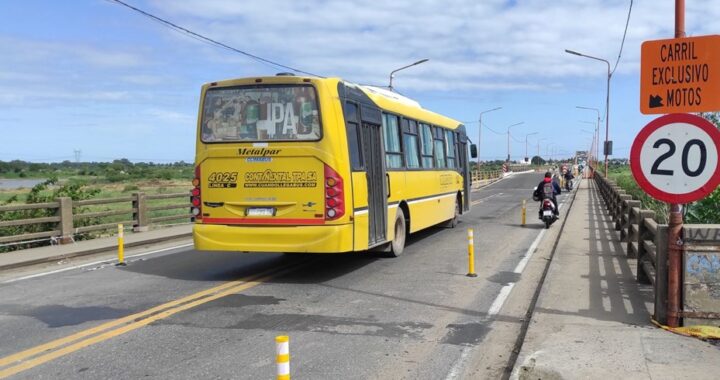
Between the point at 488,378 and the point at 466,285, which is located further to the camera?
the point at 466,285

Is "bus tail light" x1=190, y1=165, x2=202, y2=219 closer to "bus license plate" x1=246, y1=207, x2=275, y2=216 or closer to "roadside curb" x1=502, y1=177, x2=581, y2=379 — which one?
"bus license plate" x1=246, y1=207, x2=275, y2=216

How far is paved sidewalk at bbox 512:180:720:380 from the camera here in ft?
16.0

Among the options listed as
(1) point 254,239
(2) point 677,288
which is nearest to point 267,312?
(1) point 254,239

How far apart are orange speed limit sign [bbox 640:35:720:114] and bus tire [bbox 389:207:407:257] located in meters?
6.21

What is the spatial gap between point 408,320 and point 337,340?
1.12 m

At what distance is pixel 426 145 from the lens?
14188mm

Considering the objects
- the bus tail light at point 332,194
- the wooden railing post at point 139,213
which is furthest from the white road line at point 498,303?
the wooden railing post at point 139,213

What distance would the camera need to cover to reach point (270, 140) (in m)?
9.18

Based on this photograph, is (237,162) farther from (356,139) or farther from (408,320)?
(408,320)

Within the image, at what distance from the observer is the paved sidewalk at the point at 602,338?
4.88 m

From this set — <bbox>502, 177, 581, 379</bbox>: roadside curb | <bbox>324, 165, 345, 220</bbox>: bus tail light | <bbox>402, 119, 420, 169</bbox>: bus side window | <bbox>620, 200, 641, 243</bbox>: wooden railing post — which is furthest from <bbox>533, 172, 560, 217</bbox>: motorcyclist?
<bbox>324, 165, 345, 220</bbox>: bus tail light

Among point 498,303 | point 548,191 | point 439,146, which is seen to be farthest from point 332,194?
point 548,191

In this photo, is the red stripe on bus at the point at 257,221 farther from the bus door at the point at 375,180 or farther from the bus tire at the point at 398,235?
the bus tire at the point at 398,235

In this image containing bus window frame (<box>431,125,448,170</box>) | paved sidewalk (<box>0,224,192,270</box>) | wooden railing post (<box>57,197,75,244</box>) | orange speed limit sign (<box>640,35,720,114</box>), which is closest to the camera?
orange speed limit sign (<box>640,35,720,114</box>)
